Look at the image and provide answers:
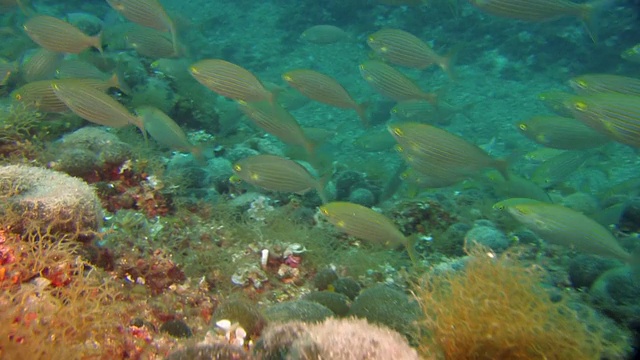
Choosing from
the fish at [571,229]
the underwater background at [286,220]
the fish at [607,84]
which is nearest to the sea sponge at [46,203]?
the underwater background at [286,220]

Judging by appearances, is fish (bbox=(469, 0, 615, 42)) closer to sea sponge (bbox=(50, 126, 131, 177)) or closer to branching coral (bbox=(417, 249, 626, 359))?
branching coral (bbox=(417, 249, 626, 359))

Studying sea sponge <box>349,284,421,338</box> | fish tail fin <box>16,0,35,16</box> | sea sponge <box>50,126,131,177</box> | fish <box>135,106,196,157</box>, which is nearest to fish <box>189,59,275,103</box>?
fish <box>135,106,196,157</box>

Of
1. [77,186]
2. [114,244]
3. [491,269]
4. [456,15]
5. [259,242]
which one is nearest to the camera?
[491,269]

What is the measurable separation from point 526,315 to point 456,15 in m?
16.7

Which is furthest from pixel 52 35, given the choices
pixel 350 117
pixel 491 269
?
pixel 350 117

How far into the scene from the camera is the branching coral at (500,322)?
2.39 metres

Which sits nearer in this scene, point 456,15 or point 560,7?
point 560,7

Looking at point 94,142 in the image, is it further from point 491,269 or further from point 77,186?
point 491,269

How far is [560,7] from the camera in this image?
6039 mm

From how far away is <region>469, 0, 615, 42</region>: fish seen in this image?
6.02m

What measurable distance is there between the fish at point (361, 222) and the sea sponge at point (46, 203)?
2.17m

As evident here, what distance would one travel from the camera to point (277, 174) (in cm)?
509

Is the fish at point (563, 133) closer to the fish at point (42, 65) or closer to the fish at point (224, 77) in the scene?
the fish at point (224, 77)

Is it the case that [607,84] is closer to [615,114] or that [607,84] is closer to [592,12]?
[592,12]
